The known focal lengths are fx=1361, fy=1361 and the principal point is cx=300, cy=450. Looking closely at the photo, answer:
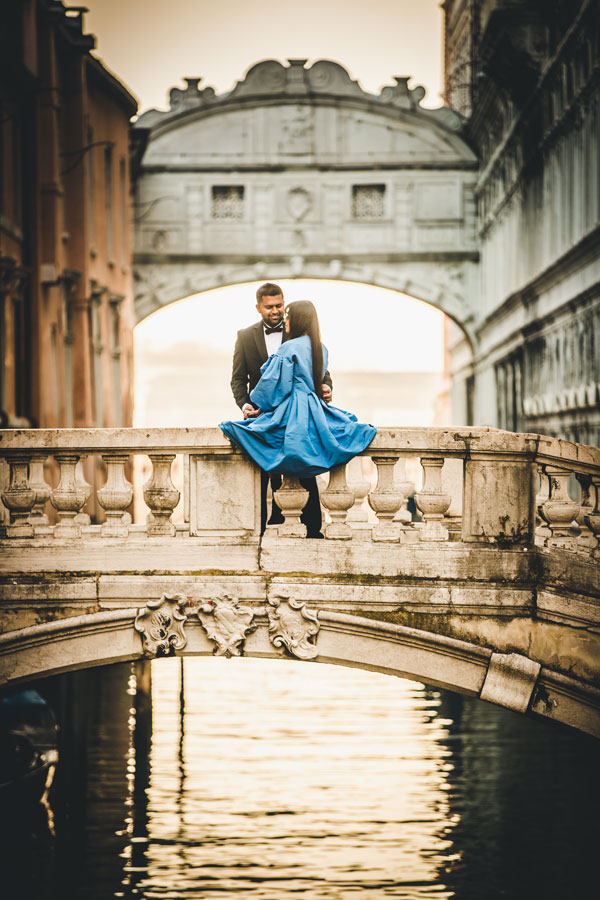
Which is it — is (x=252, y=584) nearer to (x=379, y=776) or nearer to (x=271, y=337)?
(x=271, y=337)

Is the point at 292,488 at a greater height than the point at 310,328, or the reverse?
the point at 310,328

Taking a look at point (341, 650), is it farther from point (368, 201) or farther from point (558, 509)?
point (368, 201)

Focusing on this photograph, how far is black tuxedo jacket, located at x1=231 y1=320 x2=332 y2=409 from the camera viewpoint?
7.21 metres

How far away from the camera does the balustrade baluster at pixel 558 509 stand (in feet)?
22.7

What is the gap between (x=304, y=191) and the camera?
24609mm

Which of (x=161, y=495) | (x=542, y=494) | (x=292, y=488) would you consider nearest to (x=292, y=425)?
(x=292, y=488)

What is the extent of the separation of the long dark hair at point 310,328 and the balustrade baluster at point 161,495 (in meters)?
0.85

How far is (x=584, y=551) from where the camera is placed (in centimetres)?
675

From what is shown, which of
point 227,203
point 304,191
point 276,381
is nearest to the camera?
point 276,381

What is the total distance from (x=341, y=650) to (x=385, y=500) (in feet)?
2.73

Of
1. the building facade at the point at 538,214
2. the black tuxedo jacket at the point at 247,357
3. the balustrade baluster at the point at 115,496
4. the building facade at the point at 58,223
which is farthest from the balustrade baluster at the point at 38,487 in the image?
the building facade at the point at 538,214

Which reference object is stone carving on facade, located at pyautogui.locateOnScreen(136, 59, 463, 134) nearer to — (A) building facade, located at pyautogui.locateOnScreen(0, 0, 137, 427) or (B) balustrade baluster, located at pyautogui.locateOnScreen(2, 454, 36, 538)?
(A) building facade, located at pyautogui.locateOnScreen(0, 0, 137, 427)

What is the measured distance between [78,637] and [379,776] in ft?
24.8

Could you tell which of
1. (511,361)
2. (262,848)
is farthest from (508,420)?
(262,848)
